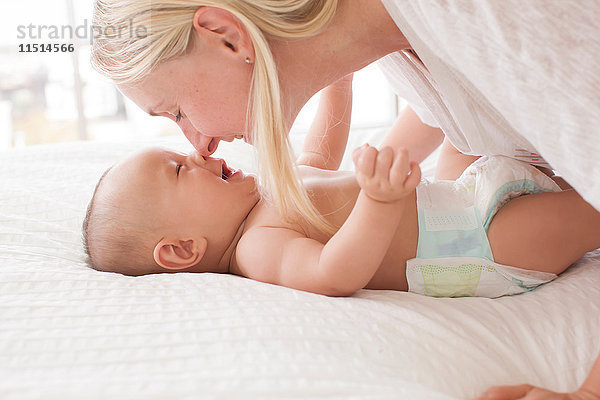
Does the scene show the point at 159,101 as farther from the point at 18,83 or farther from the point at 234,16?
the point at 18,83

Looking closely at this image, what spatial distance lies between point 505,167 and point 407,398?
59 cm

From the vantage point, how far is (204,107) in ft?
3.90

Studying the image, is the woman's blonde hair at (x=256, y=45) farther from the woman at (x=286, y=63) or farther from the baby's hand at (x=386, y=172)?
the baby's hand at (x=386, y=172)

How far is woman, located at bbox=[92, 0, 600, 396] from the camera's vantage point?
0.89m

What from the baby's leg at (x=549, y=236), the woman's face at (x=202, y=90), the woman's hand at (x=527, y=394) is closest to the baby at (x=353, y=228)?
the baby's leg at (x=549, y=236)

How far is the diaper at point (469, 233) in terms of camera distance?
43.3 inches

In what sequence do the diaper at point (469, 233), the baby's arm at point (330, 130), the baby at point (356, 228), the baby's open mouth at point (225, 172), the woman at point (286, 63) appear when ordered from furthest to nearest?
the baby's arm at point (330, 130), the baby's open mouth at point (225, 172), the diaper at point (469, 233), the baby at point (356, 228), the woman at point (286, 63)

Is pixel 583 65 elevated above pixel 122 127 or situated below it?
above

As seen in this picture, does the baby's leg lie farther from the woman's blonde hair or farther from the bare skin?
the woman's blonde hair

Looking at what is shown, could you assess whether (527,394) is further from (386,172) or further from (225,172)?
(225,172)

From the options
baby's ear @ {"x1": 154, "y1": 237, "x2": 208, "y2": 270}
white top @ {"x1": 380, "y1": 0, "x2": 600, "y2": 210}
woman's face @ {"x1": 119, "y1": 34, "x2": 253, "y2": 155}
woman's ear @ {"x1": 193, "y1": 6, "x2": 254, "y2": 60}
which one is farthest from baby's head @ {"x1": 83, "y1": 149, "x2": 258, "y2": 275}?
white top @ {"x1": 380, "y1": 0, "x2": 600, "y2": 210}

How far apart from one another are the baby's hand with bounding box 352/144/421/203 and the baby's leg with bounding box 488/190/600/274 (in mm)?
282

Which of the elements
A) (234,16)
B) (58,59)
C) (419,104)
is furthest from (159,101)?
(58,59)

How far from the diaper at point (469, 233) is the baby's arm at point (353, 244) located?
0.14 meters
